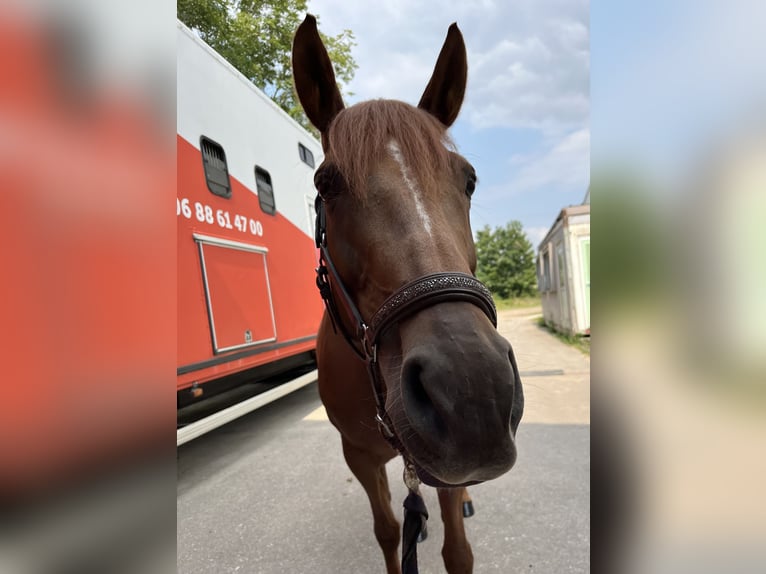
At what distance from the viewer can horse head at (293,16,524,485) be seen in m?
0.92

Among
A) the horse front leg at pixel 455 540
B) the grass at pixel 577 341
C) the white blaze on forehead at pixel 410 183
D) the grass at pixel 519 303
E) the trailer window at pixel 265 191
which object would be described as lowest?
the grass at pixel 519 303

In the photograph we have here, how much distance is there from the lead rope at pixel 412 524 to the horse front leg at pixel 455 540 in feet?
0.51

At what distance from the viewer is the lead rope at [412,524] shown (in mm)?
1617

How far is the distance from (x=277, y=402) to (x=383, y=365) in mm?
5924

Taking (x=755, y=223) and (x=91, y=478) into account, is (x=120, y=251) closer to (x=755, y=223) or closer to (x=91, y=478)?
(x=91, y=478)

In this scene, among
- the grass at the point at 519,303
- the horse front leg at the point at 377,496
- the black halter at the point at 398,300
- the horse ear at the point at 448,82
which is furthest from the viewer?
the grass at the point at 519,303

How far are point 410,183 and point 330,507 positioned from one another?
9.43ft

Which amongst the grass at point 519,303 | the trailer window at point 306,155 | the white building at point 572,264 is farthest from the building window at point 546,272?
the grass at point 519,303

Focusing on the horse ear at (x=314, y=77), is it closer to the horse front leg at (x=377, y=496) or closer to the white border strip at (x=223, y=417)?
the horse front leg at (x=377, y=496)

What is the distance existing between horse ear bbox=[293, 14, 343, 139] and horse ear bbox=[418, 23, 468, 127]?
1.34 ft

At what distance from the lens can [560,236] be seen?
10383 millimetres

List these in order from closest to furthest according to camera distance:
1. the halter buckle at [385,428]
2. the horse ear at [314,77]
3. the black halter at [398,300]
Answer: the black halter at [398,300], the halter buckle at [385,428], the horse ear at [314,77]

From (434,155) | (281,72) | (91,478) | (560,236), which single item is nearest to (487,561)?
(434,155)

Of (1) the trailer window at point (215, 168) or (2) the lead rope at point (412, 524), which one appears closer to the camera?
(2) the lead rope at point (412, 524)
